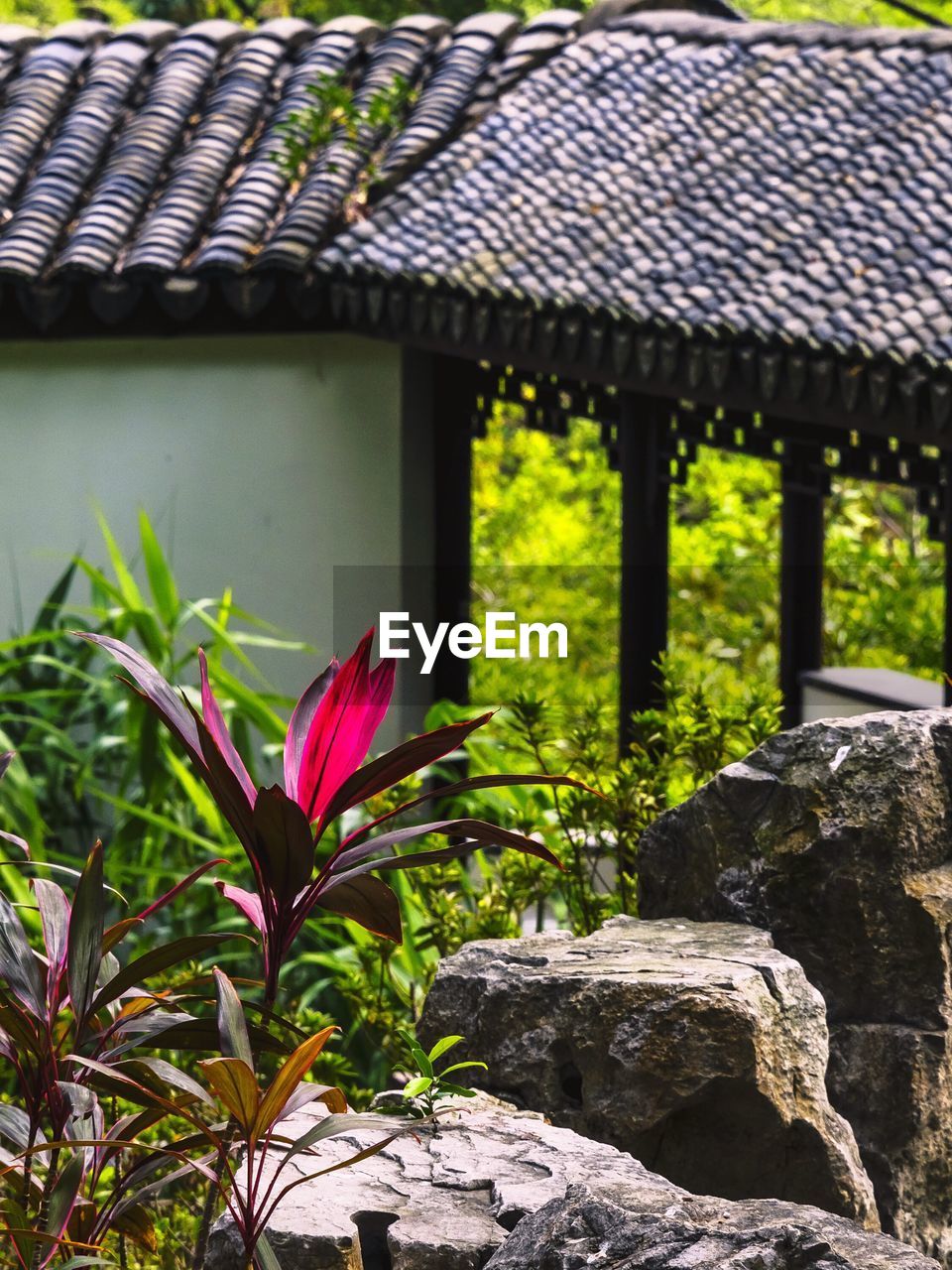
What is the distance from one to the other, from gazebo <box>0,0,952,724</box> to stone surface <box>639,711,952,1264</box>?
70.5 inches

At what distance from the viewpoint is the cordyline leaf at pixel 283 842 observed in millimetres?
1559

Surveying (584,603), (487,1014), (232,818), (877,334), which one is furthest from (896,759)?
(584,603)

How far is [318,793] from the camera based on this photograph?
5.50 ft

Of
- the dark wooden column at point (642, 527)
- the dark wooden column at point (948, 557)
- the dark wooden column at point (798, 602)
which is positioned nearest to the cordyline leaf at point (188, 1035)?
the dark wooden column at point (948, 557)

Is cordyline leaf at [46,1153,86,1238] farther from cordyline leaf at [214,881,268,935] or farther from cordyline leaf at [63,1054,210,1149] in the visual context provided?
cordyline leaf at [214,881,268,935]

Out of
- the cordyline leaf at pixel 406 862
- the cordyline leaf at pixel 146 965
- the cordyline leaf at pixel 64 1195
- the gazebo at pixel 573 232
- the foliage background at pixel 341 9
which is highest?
the foliage background at pixel 341 9

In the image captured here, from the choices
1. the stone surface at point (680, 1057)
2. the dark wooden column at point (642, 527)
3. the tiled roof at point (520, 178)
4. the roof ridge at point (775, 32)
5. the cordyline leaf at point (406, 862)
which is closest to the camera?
the cordyline leaf at point (406, 862)

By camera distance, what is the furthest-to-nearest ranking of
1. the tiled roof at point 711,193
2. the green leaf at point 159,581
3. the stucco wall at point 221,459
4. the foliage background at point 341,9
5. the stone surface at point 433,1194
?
the foliage background at point 341,9, the stucco wall at point 221,459, the green leaf at point 159,581, the tiled roof at point 711,193, the stone surface at point 433,1194

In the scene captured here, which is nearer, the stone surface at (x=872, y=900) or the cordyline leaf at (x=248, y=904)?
the cordyline leaf at (x=248, y=904)

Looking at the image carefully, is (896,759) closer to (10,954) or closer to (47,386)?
(10,954)

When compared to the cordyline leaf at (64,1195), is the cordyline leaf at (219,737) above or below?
above

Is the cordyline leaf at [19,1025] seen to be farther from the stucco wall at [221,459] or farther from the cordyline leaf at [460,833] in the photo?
the stucco wall at [221,459]

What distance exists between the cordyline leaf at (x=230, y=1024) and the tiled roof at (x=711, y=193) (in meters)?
2.86

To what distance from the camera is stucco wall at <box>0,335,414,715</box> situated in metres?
6.34
